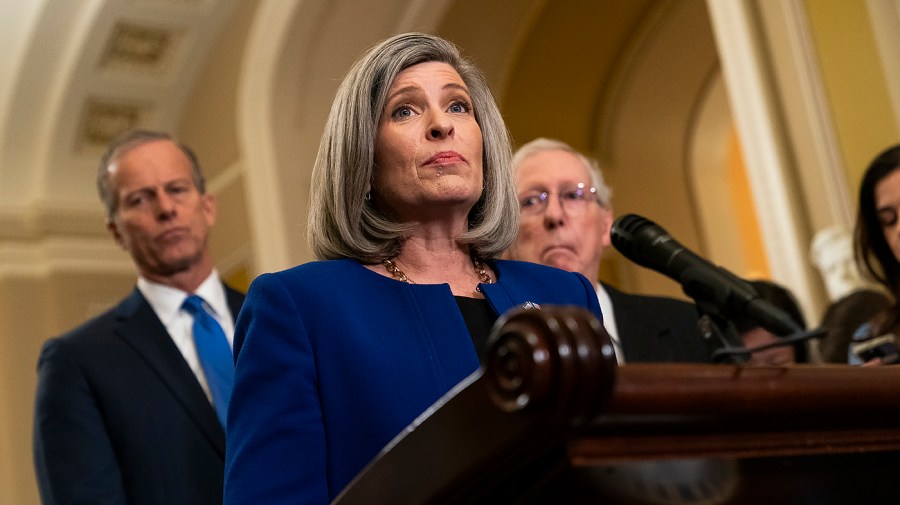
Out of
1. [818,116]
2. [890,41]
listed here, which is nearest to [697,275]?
[890,41]

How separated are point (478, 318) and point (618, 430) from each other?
79 cm

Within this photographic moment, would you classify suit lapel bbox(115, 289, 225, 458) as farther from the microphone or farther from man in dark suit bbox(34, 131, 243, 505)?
the microphone

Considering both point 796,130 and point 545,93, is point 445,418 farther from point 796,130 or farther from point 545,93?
point 545,93

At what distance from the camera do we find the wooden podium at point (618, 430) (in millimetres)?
805

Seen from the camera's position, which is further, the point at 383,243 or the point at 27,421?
the point at 27,421

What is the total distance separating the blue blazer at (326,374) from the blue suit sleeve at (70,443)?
1222mm

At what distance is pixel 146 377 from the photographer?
287 cm

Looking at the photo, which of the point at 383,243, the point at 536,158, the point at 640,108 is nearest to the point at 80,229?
the point at 640,108

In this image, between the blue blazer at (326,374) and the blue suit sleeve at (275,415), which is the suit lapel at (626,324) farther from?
the blue suit sleeve at (275,415)

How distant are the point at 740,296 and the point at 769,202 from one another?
3466 mm

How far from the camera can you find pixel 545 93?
349 inches

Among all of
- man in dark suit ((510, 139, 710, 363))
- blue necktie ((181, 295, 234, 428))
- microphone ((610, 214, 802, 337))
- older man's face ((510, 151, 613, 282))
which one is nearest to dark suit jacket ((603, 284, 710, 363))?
man in dark suit ((510, 139, 710, 363))

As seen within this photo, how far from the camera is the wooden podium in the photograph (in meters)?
0.81

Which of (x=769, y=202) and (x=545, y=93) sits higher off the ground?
(x=545, y=93)
